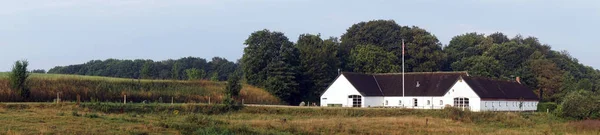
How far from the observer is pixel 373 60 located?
78.2 meters

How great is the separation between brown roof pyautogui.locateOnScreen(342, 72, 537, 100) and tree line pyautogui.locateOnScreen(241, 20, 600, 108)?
22.1 feet

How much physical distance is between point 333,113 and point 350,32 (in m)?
43.4

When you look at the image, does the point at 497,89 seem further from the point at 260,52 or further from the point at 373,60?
the point at 260,52

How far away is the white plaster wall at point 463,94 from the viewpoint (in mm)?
58531

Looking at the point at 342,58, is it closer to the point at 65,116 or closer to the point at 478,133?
the point at 478,133

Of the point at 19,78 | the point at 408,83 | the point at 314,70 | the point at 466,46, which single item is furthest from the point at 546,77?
the point at 19,78

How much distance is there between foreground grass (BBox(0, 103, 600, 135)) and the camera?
2708 cm

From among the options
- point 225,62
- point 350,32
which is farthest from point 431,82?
point 225,62

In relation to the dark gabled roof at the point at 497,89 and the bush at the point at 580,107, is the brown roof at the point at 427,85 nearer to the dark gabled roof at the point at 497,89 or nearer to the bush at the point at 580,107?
the dark gabled roof at the point at 497,89

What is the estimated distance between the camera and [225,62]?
402 feet

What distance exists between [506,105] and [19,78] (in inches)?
1699

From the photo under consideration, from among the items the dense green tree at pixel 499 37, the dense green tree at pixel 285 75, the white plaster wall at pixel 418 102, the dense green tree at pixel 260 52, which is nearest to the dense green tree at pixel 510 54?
the dense green tree at pixel 499 37

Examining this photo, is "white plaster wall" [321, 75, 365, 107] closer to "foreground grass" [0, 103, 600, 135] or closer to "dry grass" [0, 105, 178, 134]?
"foreground grass" [0, 103, 600, 135]

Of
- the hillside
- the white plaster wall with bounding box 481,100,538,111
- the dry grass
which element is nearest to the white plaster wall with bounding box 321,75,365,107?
the hillside
